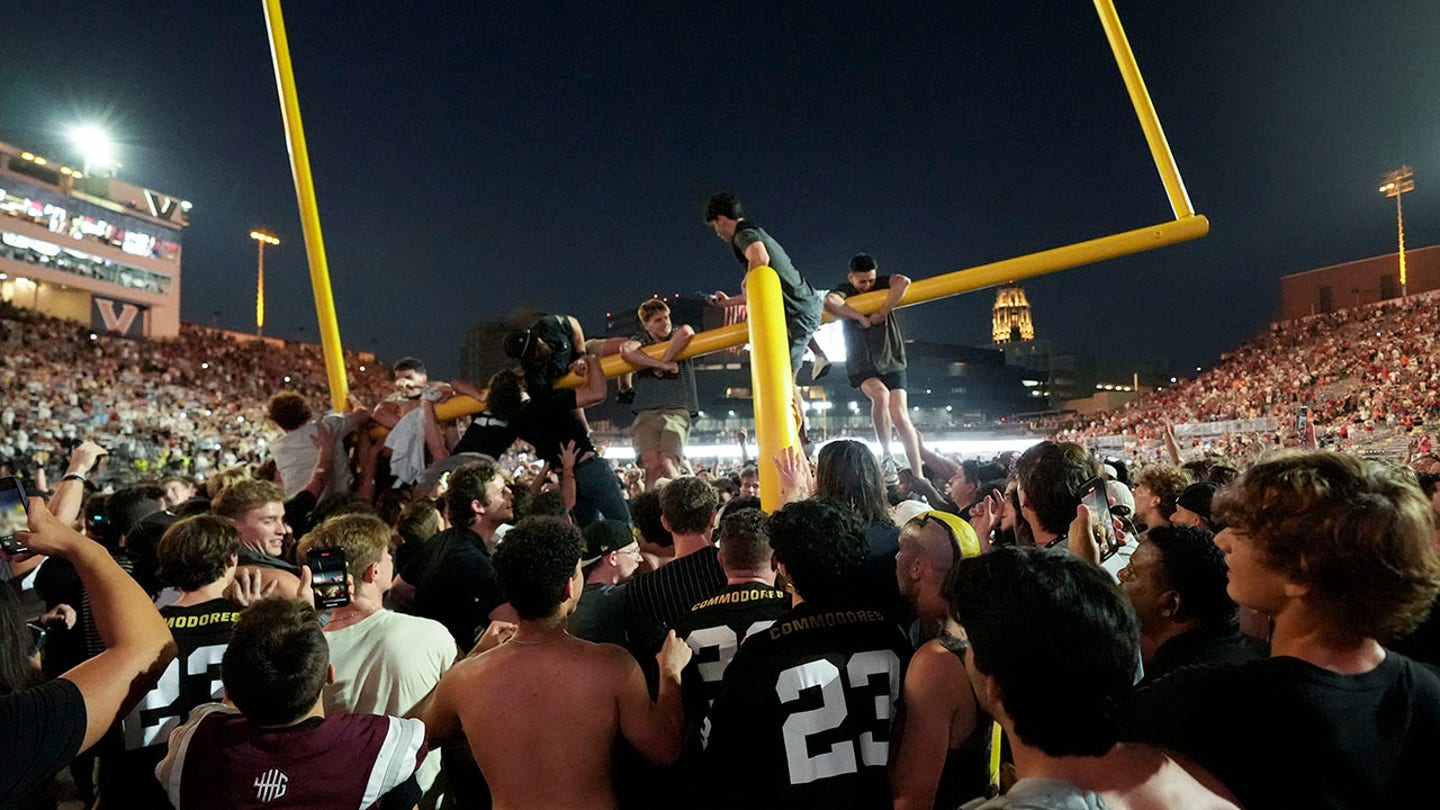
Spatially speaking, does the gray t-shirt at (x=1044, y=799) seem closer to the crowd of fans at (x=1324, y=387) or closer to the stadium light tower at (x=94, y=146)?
the crowd of fans at (x=1324, y=387)

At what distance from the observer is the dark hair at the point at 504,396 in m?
5.36

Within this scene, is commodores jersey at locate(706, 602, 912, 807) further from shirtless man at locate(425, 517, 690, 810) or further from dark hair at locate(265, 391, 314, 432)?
dark hair at locate(265, 391, 314, 432)

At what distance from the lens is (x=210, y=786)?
6.42ft

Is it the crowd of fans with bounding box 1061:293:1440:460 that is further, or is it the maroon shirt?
the crowd of fans with bounding box 1061:293:1440:460

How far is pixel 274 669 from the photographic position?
199 centimetres

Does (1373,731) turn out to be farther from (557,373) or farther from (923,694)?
(557,373)

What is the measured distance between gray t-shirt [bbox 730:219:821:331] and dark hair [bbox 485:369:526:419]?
182 cm

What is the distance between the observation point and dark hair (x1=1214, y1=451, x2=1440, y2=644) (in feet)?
4.99

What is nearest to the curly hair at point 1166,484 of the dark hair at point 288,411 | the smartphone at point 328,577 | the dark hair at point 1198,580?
the dark hair at point 1198,580

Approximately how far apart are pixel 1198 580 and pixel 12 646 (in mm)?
2900

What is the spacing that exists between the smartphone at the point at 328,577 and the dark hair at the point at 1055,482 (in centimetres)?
255

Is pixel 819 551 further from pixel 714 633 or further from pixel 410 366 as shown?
pixel 410 366

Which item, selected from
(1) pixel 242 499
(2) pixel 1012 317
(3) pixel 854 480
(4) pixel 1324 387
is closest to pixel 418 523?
(1) pixel 242 499

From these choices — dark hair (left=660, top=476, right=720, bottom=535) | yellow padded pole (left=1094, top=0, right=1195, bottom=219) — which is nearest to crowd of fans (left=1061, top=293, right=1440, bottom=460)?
yellow padded pole (left=1094, top=0, right=1195, bottom=219)
